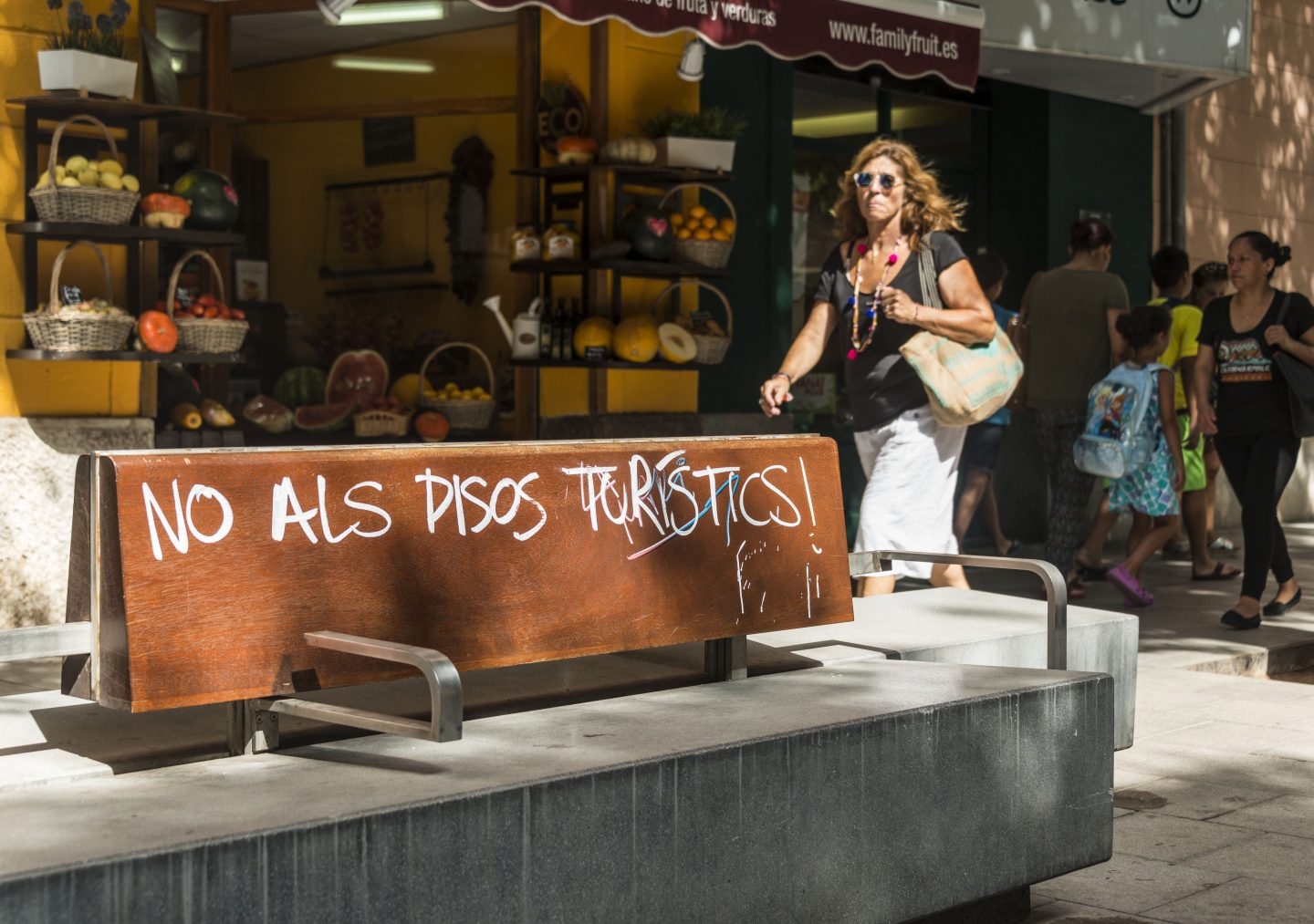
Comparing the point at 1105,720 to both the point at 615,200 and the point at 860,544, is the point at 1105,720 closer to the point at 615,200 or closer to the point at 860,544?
the point at 860,544

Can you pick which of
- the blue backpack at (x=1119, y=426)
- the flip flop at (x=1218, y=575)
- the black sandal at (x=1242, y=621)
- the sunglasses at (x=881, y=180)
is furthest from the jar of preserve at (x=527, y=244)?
the flip flop at (x=1218, y=575)

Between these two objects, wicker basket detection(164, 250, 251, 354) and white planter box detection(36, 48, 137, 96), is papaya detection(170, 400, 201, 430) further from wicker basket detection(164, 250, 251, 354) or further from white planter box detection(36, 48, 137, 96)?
white planter box detection(36, 48, 137, 96)

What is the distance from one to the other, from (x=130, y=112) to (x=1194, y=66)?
6.57 m

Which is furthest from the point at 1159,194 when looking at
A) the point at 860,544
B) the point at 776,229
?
the point at 860,544

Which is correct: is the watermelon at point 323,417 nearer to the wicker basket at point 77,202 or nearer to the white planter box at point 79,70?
the wicker basket at point 77,202

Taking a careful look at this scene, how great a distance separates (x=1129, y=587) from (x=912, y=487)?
3347 millimetres

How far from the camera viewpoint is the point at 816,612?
3846 mm

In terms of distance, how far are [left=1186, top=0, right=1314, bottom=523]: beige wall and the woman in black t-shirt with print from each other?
5.06 meters

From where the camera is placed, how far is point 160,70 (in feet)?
24.2

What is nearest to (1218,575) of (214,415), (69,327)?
(214,415)

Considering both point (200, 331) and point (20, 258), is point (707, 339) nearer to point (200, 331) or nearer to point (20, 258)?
point (200, 331)

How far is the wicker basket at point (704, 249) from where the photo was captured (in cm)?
872

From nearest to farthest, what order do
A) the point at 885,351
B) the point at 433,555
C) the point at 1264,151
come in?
the point at 433,555, the point at 885,351, the point at 1264,151

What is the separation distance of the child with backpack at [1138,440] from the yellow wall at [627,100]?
7.18ft
